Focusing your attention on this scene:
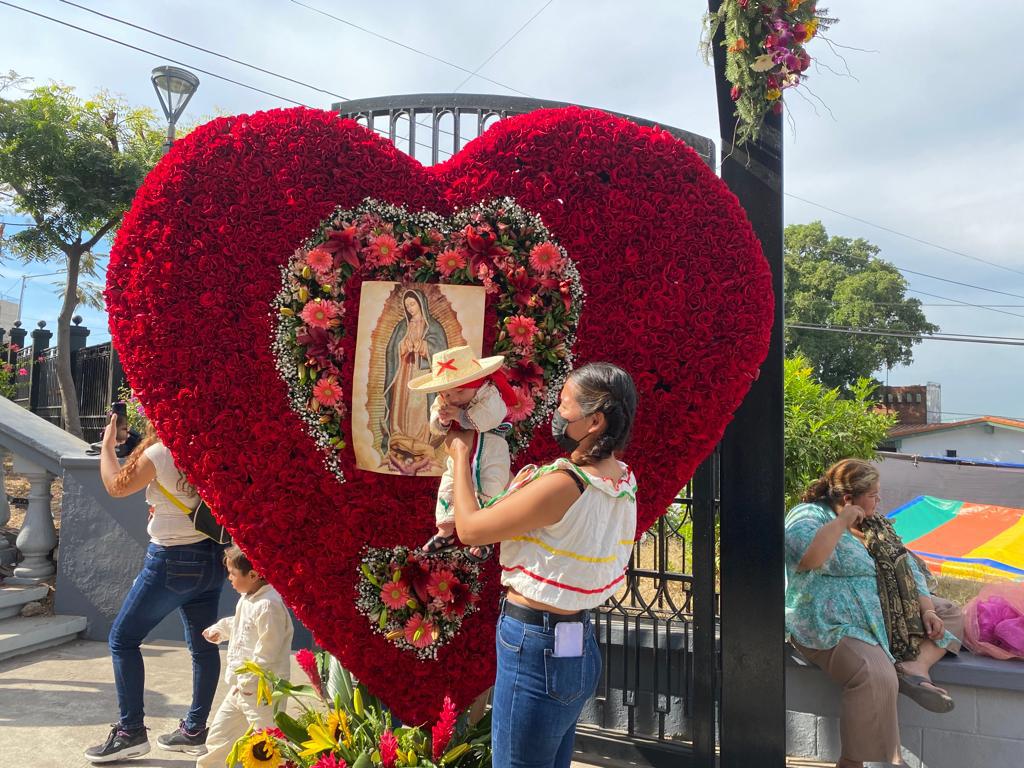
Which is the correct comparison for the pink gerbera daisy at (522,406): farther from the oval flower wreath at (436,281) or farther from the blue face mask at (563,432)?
the blue face mask at (563,432)

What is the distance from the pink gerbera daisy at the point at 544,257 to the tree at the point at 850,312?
27.3 meters

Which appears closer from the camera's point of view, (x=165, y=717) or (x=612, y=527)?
(x=612, y=527)

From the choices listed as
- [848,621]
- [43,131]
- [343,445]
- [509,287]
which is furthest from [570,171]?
[43,131]

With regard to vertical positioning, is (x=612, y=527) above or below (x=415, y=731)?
above

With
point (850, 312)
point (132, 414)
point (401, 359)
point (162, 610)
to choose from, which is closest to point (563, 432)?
point (401, 359)

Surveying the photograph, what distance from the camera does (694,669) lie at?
10.3 feet

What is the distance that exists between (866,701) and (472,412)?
2.23m

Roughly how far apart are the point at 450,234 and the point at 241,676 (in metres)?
1.83

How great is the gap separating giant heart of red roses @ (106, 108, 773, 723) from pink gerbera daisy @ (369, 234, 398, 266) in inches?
6.2

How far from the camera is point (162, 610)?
317cm

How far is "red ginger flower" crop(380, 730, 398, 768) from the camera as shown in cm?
237

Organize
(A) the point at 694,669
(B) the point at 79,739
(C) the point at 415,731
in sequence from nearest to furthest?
(C) the point at 415,731, (A) the point at 694,669, (B) the point at 79,739

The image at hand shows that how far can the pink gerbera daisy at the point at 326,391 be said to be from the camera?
261 cm

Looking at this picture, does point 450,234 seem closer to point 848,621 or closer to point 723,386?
point 723,386
